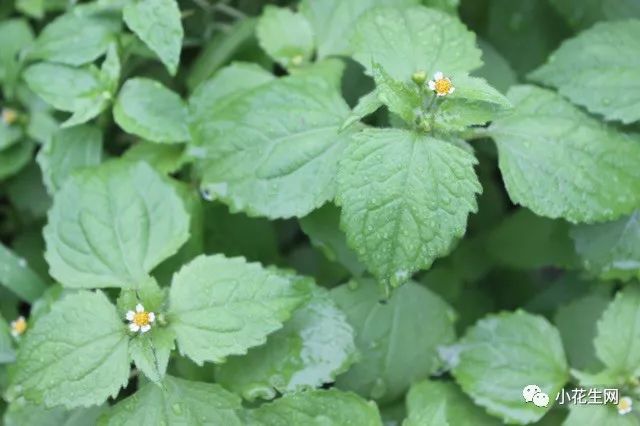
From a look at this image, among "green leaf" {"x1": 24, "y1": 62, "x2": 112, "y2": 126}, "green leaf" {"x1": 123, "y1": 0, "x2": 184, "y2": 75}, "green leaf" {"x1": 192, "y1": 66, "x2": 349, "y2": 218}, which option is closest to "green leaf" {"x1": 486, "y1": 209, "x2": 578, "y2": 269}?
"green leaf" {"x1": 192, "y1": 66, "x2": 349, "y2": 218}

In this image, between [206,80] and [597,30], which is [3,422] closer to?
[206,80]

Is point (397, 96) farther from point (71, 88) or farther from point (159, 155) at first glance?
point (71, 88)

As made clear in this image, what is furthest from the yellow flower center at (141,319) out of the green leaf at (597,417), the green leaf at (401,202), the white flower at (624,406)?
the white flower at (624,406)

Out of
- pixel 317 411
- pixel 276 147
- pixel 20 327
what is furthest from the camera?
pixel 20 327

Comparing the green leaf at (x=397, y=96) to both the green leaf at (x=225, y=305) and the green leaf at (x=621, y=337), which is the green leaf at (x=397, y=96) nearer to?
the green leaf at (x=225, y=305)

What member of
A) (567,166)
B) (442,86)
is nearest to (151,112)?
(442,86)

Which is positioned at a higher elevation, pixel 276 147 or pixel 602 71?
pixel 602 71
